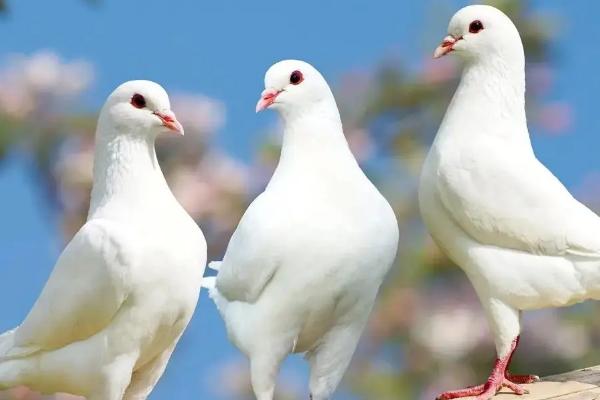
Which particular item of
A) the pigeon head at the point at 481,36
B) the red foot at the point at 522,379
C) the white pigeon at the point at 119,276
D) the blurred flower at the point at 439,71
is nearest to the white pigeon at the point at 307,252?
the white pigeon at the point at 119,276

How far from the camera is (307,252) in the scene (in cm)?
335

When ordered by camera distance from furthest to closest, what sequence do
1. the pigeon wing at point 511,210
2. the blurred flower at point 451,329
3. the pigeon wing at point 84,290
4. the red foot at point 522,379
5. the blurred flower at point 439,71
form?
1. the blurred flower at point 439,71
2. the blurred flower at point 451,329
3. the red foot at point 522,379
4. the pigeon wing at point 511,210
5. the pigeon wing at point 84,290

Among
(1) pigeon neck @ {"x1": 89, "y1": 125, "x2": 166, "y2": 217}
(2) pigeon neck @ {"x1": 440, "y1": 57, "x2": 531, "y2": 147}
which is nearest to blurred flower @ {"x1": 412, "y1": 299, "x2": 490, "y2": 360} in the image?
(2) pigeon neck @ {"x1": 440, "y1": 57, "x2": 531, "y2": 147}

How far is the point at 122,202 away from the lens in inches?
133

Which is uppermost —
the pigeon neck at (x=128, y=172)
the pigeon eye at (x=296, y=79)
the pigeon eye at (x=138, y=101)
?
the pigeon eye at (x=296, y=79)

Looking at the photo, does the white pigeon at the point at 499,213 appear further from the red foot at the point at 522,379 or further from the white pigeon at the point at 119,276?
the white pigeon at the point at 119,276

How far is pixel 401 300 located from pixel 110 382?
2.11 m

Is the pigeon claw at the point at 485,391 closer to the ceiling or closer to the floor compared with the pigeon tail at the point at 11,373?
closer to the floor

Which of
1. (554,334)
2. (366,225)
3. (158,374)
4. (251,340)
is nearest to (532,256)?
(366,225)

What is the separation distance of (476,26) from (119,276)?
53.4 inches

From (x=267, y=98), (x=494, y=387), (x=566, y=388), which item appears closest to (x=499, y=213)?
(x=494, y=387)

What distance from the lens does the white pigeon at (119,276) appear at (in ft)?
10.8

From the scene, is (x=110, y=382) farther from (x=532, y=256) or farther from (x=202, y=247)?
(x=532, y=256)

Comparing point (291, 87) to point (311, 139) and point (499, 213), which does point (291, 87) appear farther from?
point (499, 213)
